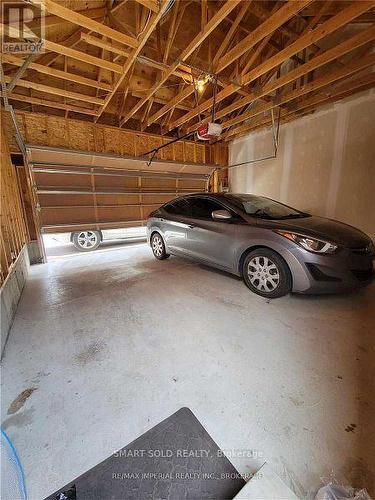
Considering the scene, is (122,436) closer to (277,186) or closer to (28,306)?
(28,306)

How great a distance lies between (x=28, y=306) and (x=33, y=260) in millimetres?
2576

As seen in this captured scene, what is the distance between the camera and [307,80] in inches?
179

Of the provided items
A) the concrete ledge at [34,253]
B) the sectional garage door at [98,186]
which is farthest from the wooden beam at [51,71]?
the concrete ledge at [34,253]

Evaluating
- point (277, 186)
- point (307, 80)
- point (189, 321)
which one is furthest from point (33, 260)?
point (307, 80)

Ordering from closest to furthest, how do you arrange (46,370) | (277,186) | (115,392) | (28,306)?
(115,392), (46,370), (28,306), (277,186)

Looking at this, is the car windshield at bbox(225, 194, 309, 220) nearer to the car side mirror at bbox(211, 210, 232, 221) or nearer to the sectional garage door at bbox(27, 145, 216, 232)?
the car side mirror at bbox(211, 210, 232, 221)

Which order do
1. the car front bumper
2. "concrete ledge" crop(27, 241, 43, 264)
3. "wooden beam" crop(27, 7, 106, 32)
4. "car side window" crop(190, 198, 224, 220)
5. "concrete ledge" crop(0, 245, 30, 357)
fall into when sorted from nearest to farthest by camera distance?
"concrete ledge" crop(0, 245, 30, 357) < the car front bumper < "wooden beam" crop(27, 7, 106, 32) < "car side window" crop(190, 198, 224, 220) < "concrete ledge" crop(27, 241, 43, 264)

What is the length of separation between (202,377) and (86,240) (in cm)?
539

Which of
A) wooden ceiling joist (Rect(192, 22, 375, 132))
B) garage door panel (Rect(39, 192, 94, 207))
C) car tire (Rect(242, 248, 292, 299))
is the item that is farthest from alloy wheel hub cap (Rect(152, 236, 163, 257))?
wooden ceiling joist (Rect(192, 22, 375, 132))

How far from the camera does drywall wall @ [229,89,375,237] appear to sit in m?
4.18

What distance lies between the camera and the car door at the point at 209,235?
3.10 meters

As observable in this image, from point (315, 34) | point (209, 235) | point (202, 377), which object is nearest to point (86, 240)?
point (209, 235)

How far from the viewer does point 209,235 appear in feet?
11.0

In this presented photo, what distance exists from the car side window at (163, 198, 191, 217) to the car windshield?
2.43 ft
